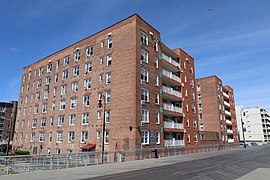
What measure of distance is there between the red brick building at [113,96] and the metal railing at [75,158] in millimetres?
957

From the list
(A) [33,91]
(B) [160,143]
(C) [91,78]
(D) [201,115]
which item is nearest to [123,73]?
(C) [91,78]

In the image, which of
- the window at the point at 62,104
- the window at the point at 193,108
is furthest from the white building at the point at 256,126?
the window at the point at 62,104

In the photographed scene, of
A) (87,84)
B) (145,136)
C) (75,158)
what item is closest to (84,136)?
(87,84)

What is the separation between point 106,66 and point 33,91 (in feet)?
79.8

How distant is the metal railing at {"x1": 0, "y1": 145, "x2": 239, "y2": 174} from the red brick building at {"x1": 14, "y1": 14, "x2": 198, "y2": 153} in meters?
0.96

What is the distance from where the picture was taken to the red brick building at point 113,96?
88.0ft

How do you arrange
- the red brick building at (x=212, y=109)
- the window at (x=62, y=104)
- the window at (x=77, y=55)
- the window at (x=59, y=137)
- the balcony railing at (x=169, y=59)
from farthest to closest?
the red brick building at (x=212, y=109), the window at (x=77, y=55), the window at (x=62, y=104), the window at (x=59, y=137), the balcony railing at (x=169, y=59)

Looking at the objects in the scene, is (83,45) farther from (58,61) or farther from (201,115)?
(201,115)

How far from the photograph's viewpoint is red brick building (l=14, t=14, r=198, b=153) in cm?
2683

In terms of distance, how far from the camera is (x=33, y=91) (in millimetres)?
46156

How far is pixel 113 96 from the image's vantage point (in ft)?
93.2

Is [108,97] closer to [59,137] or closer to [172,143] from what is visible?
[172,143]

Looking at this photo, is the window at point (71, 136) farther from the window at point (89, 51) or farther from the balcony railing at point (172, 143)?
the balcony railing at point (172, 143)

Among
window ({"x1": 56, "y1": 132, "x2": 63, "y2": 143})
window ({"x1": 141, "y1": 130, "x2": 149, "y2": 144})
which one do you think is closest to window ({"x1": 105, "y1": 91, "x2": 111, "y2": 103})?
window ({"x1": 141, "y1": 130, "x2": 149, "y2": 144})
